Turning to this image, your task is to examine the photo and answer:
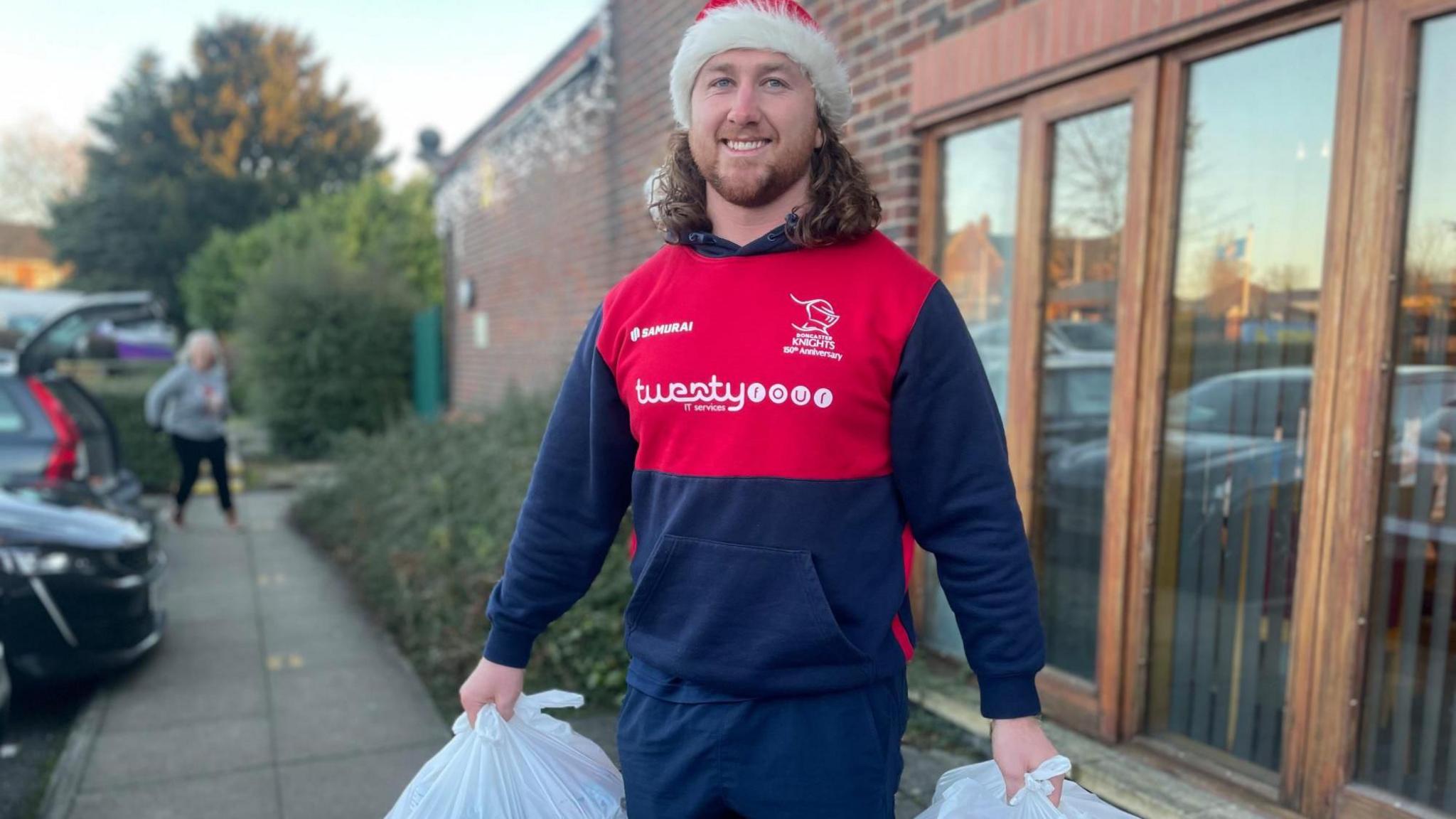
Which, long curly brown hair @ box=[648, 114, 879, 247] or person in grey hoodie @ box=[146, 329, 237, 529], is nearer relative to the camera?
long curly brown hair @ box=[648, 114, 879, 247]

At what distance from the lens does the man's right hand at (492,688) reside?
187 centimetres

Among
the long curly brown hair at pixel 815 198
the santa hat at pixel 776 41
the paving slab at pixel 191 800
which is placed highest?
the santa hat at pixel 776 41

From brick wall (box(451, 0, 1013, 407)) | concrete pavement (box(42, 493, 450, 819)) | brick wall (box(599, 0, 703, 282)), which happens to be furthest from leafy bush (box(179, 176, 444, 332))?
concrete pavement (box(42, 493, 450, 819))

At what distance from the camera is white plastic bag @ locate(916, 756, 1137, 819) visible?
1.52m

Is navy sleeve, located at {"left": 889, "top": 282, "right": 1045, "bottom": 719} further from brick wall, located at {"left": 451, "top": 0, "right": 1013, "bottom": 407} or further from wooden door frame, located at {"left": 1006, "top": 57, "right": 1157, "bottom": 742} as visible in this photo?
wooden door frame, located at {"left": 1006, "top": 57, "right": 1157, "bottom": 742}

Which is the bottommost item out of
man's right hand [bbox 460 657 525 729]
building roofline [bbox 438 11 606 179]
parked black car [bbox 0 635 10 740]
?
parked black car [bbox 0 635 10 740]

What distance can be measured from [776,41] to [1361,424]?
70.6 inches

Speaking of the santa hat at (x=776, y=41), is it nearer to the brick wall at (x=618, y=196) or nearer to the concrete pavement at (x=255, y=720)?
the brick wall at (x=618, y=196)

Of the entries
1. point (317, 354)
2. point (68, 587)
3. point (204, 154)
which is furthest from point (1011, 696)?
point (204, 154)

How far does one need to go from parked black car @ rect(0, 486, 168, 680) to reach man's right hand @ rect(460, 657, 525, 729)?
10.1 ft

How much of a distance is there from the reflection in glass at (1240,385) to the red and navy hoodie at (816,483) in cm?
160

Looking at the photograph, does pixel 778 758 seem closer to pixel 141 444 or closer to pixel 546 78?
pixel 546 78

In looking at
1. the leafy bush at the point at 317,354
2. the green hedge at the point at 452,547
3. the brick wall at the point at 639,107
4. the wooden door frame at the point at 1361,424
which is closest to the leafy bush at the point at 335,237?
the leafy bush at the point at 317,354

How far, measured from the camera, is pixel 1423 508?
2.46 metres
